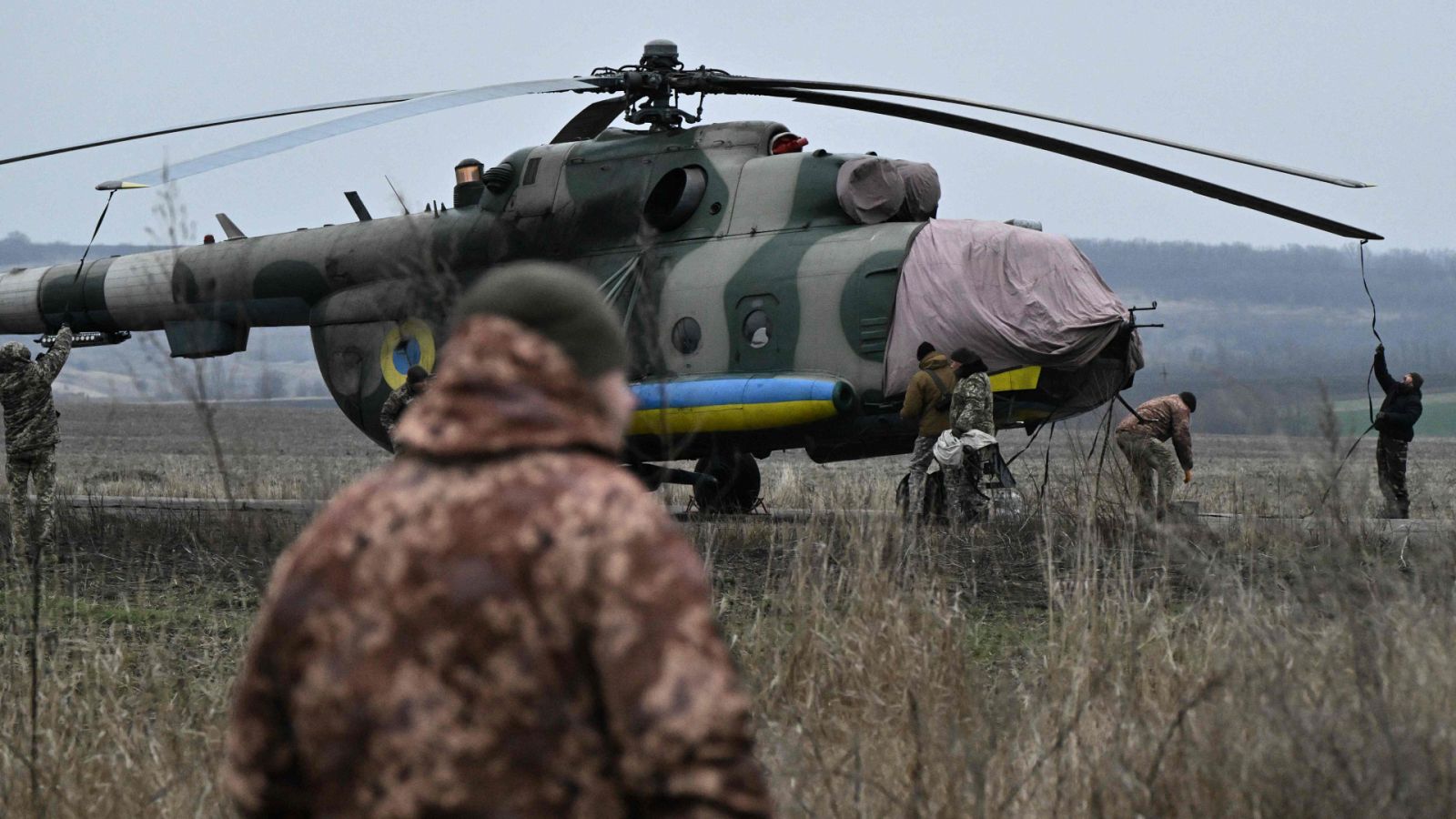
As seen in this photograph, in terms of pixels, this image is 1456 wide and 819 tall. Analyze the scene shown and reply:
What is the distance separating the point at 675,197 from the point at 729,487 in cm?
284

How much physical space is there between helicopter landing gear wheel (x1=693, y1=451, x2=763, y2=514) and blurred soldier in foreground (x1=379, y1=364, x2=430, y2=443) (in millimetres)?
2802

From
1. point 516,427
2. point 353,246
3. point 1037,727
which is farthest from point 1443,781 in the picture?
point 353,246

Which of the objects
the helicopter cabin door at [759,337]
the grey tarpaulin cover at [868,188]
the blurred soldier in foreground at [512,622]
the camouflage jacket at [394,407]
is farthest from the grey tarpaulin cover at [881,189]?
the blurred soldier in foreground at [512,622]

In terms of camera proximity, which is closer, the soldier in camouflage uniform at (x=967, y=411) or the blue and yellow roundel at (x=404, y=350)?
the soldier in camouflage uniform at (x=967, y=411)

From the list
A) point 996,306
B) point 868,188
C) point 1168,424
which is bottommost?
point 1168,424

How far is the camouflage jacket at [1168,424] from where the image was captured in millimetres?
12445

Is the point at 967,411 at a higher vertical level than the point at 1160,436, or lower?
higher

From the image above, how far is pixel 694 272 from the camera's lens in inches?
452

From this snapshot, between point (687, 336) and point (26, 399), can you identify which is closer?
point (26, 399)

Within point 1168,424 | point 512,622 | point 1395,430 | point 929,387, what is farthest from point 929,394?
point 512,622

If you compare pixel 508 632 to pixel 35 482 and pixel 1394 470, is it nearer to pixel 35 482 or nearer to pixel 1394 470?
pixel 35 482

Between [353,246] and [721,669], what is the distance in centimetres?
1210

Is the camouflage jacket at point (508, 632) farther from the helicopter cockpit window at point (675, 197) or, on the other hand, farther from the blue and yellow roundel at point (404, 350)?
the blue and yellow roundel at point (404, 350)

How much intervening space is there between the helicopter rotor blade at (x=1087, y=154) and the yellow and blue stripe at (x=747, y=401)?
206 cm
